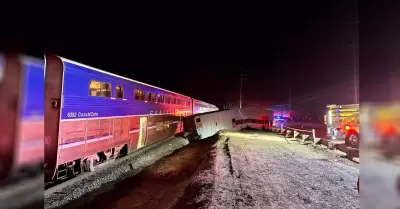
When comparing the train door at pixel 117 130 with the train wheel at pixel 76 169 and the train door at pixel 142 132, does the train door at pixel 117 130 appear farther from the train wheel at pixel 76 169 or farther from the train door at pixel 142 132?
the train door at pixel 142 132

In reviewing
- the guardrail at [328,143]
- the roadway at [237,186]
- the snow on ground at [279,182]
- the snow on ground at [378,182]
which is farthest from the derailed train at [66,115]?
the guardrail at [328,143]

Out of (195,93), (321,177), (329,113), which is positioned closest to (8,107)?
(321,177)

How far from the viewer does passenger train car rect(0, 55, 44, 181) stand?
4.31m

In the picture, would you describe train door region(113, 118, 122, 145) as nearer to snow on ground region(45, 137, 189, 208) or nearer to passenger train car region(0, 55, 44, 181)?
snow on ground region(45, 137, 189, 208)

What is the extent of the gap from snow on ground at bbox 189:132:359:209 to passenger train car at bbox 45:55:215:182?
332 centimetres

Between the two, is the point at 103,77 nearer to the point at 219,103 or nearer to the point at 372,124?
the point at 372,124

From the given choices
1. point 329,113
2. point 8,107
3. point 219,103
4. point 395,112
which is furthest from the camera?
point 219,103

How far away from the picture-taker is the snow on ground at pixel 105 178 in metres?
6.66

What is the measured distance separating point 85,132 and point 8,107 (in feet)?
12.6

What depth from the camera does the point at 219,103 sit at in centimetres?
7106

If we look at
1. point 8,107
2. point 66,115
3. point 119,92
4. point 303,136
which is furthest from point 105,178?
point 303,136

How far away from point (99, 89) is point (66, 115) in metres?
1.94

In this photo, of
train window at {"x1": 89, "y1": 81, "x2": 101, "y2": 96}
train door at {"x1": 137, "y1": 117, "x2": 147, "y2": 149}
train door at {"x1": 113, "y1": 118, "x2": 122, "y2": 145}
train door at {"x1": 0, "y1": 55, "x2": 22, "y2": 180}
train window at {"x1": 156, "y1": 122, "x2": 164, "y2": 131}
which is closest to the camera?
train door at {"x1": 0, "y1": 55, "x2": 22, "y2": 180}

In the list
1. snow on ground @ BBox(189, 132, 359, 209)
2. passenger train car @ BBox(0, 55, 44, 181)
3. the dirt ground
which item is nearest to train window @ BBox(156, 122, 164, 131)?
snow on ground @ BBox(189, 132, 359, 209)
